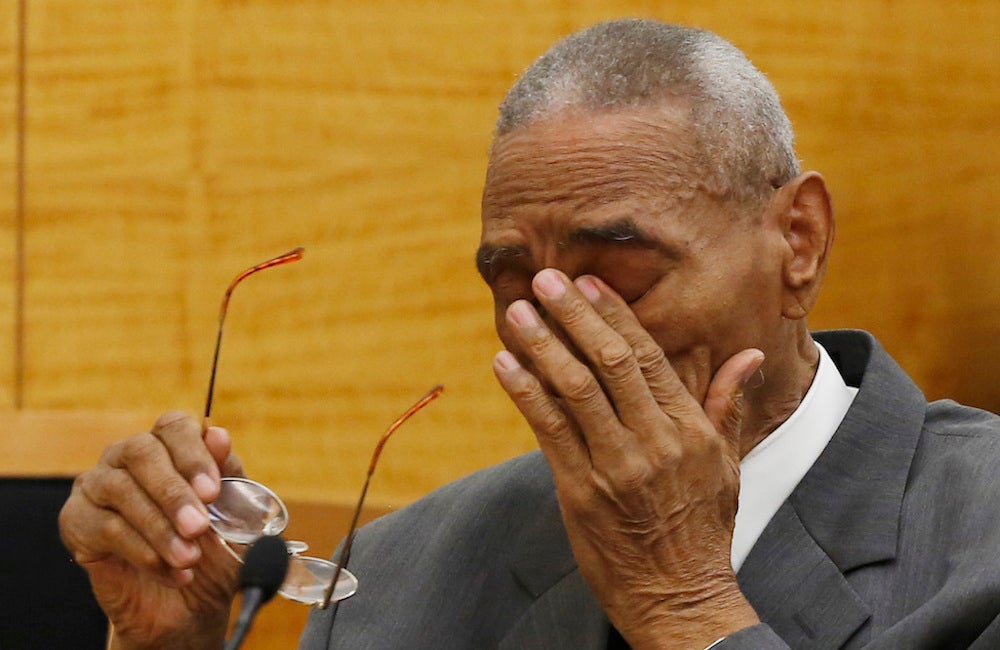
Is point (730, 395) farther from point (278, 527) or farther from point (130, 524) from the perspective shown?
point (130, 524)

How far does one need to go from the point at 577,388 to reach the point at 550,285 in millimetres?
110

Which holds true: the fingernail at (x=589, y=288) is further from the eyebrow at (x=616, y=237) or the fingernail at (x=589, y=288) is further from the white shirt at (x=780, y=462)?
the white shirt at (x=780, y=462)

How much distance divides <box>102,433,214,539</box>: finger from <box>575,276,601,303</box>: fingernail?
47 centimetres

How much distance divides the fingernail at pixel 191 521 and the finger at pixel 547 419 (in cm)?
37

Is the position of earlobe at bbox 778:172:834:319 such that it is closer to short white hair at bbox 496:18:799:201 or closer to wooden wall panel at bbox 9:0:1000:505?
short white hair at bbox 496:18:799:201

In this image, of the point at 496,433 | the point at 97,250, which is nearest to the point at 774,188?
the point at 496,433

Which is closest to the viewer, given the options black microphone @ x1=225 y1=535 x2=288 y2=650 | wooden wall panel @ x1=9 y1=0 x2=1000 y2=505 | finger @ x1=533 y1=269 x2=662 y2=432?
black microphone @ x1=225 y1=535 x2=288 y2=650

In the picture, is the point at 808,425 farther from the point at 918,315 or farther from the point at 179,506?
the point at 918,315

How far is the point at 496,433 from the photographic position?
119 inches

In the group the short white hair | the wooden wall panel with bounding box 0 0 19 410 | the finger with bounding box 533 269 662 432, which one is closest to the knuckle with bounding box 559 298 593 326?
the finger with bounding box 533 269 662 432

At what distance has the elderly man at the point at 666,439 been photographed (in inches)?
57.2

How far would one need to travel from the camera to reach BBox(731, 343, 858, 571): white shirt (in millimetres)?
1699

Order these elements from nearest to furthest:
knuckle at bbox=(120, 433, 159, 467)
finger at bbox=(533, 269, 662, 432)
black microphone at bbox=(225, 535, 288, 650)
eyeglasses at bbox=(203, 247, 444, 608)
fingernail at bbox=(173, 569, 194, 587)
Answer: black microphone at bbox=(225, 535, 288, 650)
finger at bbox=(533, 269, 662, 432)
eyeglasses at bbox=(203, 247, 444, 608)
knuckle at bbox=(120, 433, 159, 467)
fingernail at bbox=(173, 569, 194, 587)

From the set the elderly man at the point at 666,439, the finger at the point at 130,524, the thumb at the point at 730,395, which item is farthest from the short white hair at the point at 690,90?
the finger at the point at 130,524
